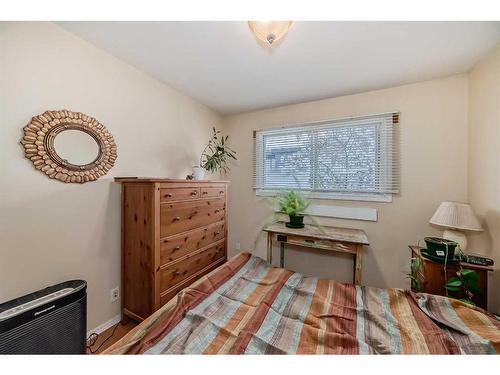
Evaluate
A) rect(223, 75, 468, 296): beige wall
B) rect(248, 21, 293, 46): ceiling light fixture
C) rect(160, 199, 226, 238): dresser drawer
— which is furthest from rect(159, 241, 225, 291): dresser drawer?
rect(248, 21, 293, 46): ceiling light fixture

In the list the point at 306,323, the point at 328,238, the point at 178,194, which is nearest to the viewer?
the point at 306,323

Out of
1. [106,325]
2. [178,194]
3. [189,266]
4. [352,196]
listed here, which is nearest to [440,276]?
[352,196]

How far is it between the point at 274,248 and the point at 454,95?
8.53ft

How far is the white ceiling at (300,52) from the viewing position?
133cm

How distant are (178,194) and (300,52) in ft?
5.23

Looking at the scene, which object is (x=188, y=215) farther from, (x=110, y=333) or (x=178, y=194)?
(x=110, y=333)

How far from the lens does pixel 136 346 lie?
823 mm

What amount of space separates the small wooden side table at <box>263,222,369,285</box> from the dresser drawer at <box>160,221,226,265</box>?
605mm

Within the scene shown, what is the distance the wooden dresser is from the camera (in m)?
1.52

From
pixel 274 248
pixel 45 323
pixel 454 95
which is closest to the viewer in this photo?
pixel 45 323

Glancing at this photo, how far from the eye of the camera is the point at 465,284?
1.35 metres
